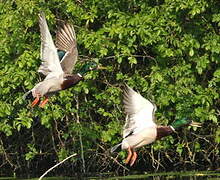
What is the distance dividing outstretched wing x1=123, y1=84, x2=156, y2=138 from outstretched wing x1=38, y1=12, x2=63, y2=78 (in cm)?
110

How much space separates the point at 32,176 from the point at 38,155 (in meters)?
1.23

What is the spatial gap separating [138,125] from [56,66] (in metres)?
1.36

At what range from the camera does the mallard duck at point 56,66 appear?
11.9m

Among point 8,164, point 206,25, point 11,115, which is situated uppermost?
point 206,25

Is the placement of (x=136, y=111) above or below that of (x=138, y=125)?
above

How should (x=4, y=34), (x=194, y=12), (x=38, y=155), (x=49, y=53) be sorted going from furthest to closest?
1. (x=38, y=155)
2. (x=4, y=34)
3. (x=194, y=12)
4. (x=49, y=53)

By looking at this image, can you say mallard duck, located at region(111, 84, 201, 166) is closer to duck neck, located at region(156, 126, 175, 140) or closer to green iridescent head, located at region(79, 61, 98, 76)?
duck neck, located at region(156, 126, 175, 140)

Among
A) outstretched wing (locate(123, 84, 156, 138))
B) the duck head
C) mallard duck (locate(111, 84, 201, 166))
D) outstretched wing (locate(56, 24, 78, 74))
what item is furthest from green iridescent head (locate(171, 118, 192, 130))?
outstretched wing (locate(56, 24, 78, 74))

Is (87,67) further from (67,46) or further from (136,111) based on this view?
(136,111)

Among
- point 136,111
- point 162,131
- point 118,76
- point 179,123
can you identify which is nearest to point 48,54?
point 136,111

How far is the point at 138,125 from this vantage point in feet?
38.9

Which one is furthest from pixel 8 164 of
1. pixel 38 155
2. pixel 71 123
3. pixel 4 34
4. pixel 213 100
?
pixel 213 100

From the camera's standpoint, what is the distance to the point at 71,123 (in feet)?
50.6

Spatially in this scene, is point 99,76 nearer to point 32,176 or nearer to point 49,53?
point 32,176
